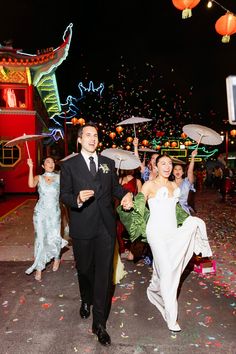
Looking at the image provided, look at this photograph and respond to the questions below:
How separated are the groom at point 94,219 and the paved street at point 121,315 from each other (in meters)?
0.37

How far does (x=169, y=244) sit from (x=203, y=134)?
7.52 feet

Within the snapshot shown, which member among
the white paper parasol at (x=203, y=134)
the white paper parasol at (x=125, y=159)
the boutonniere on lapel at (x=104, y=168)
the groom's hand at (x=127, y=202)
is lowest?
the groom's hand at (x=127, y=202)

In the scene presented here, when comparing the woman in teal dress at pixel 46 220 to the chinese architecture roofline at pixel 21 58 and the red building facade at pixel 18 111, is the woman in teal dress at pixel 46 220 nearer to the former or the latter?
the red building facade at pixel 18 111

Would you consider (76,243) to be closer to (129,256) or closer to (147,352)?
(147,352)

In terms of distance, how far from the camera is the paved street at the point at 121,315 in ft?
11.4

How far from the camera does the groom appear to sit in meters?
3.65

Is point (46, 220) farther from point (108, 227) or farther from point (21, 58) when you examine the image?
point (21, 58)

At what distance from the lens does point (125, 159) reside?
18.5ft

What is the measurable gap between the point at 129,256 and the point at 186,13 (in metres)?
5.52

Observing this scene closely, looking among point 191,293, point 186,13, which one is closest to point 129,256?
point 191,293

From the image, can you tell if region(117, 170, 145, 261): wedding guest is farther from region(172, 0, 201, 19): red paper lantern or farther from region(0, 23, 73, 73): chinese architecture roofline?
region(0, 23, 73, 73): chinese architecture roofline

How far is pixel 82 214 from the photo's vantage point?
368 cm

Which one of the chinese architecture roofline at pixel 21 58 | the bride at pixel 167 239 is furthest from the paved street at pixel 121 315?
the chinese architecture roofline at pixel 21 58

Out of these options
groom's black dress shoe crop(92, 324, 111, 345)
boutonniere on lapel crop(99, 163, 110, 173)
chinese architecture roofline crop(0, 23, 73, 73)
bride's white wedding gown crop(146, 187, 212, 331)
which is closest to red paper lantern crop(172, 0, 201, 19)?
bride's white wedding gown crop(146, 187, 212, 331)
